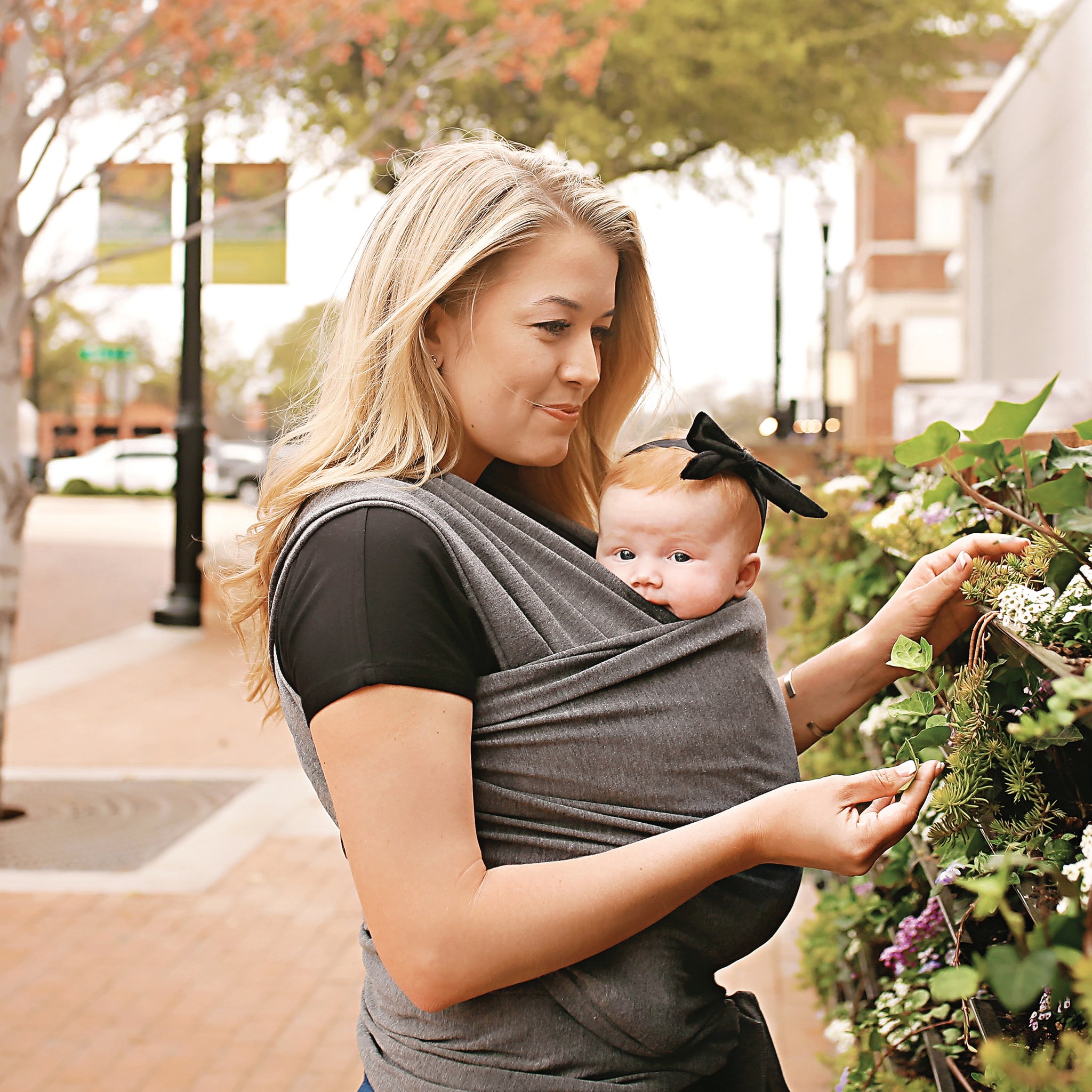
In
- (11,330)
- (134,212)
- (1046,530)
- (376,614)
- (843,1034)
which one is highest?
(134,212)

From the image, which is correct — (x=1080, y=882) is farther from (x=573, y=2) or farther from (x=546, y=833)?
(x=573, y=2)

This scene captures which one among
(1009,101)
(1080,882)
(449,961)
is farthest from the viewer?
(1009,101)

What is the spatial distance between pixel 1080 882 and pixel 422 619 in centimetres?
70

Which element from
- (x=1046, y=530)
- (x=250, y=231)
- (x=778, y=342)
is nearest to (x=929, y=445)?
(x=1046, y=530)

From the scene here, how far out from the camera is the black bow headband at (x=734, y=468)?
65.4 inches

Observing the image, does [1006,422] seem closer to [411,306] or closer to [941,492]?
[941,492]

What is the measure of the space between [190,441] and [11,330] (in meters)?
6.22

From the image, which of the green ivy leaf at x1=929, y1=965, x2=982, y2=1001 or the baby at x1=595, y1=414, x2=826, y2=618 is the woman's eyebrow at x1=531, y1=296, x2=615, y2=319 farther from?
the green ivy leaf at x1=929, y1=965, x2=982, y2=1001

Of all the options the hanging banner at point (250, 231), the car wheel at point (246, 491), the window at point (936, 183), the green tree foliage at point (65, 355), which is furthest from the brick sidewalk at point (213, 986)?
the green tree foliage at point (65, 355)

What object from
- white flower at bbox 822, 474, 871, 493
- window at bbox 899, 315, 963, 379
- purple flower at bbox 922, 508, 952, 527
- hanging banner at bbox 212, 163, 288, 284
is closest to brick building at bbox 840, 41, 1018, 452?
window at bbox 899, 315, 963, 379

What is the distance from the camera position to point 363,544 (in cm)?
139

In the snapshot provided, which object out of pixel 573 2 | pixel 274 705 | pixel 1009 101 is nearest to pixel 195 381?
pixel 573 2

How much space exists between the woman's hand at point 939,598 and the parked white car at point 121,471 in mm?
35500

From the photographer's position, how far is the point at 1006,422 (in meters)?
1.38
